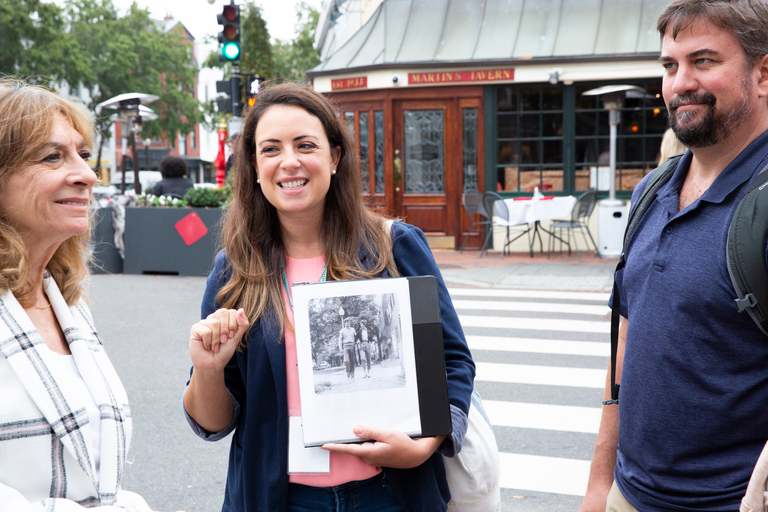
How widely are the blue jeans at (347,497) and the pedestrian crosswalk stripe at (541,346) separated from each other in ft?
19.0

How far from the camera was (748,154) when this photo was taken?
1922mm

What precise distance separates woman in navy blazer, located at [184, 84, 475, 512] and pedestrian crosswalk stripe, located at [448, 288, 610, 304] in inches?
338

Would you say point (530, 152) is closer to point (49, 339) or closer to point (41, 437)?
point (49, 339)

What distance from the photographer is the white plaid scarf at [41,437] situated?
170 cm

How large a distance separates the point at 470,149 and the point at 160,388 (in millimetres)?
10623

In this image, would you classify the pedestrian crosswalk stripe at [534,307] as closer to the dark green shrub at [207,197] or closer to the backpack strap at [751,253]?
the dark green shrub at [207,197]

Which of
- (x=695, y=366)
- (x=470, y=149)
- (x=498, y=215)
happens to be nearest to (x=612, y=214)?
(x=498, y=215)

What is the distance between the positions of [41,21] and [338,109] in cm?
3362

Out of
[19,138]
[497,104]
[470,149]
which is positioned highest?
[497,104]

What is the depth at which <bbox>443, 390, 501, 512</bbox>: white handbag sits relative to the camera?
2.12 m

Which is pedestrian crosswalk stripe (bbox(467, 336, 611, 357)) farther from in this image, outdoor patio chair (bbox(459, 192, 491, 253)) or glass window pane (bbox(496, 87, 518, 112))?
glass window pane (bbox(496, 87, 518, 112))

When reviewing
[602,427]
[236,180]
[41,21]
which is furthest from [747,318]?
[41,21]

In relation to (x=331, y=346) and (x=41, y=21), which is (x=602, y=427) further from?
(x=41, y=21)

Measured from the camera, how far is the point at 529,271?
12859 millimetres
